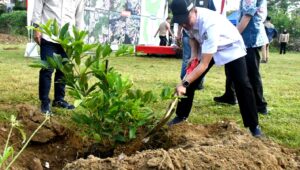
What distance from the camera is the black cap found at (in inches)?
135

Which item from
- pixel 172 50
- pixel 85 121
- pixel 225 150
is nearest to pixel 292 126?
pixel 225 150

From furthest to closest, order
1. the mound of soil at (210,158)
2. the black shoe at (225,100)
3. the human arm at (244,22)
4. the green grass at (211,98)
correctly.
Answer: the black shoe at (225,100) → the human arm at (244,22) → the green grass at (211,98) → the mound of soil at (210,158)

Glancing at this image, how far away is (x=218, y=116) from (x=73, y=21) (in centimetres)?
186

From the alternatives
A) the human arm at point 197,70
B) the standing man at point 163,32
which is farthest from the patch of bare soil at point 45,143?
the standing man at point 163,32

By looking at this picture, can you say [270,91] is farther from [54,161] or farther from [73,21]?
[54,161]

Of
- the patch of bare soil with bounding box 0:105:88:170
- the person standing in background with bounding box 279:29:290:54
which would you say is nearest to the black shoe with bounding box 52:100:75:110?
the patch of bare soil with bounding box 0:105:88:170

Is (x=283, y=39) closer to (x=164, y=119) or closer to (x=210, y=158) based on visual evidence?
(x=164, y=119)

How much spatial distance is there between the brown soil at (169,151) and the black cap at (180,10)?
894 mm

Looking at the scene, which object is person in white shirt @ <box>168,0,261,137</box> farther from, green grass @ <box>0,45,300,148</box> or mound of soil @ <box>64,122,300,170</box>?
mound of soil @ <box>64,122,300,170</box>

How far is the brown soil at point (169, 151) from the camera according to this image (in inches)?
100

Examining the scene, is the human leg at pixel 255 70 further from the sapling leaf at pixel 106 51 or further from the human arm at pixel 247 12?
the sapling leaf at pixel 106 51

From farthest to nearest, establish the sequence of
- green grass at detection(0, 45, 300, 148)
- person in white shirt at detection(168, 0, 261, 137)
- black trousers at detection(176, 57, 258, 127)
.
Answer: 1. green grass at detection(0, 45, 300, 148)
2. black trousers at detection(176, 57, 258, 127)
3. person in white shirt at detection(168, 0, 261, 137)

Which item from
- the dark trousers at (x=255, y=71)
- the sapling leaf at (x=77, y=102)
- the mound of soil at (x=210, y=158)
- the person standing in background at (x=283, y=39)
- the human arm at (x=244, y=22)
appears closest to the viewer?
the mound of soil at (x=210, y=158)

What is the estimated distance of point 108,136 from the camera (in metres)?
3.21
